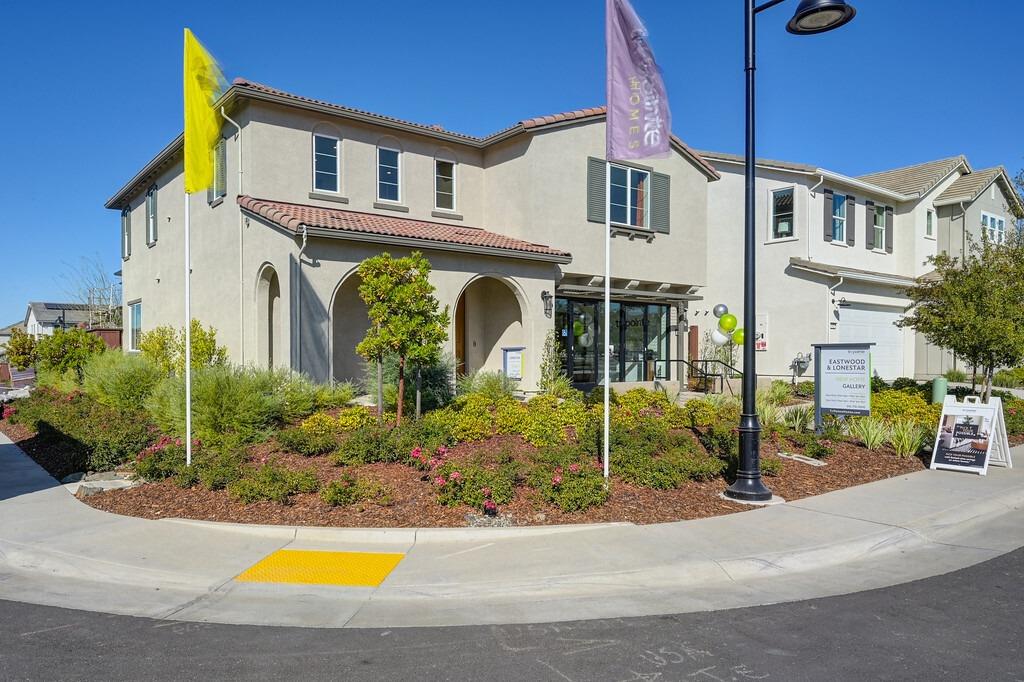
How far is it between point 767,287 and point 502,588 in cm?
2116

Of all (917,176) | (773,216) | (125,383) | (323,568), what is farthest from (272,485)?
(917,176)

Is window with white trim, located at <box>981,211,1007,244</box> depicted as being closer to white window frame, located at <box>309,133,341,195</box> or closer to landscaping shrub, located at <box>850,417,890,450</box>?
landscaping shrub, located at <box>850,417,890,450</box>

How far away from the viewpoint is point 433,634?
4898 mm

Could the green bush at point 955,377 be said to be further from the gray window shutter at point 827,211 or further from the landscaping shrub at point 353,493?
the landscaping shrub at point 353,493

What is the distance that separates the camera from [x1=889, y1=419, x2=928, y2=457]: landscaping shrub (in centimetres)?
1162

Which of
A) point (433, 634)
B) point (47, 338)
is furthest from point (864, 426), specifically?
point (47, 338)

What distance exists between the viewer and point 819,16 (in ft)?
26.6

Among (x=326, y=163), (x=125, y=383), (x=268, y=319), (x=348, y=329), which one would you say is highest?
(x=326, y=163)

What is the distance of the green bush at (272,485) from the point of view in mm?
8055

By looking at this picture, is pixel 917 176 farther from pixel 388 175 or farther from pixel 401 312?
pixel 401 312

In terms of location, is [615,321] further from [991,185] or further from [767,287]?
[991,185]

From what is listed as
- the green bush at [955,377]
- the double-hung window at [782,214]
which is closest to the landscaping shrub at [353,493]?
the double-hung window at [782,214]

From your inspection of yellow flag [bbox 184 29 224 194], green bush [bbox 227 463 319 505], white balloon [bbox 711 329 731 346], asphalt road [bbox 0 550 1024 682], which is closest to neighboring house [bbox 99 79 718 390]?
white balloon [bbox 711 329 731 346]

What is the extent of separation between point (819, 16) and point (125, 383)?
46.1 ft
